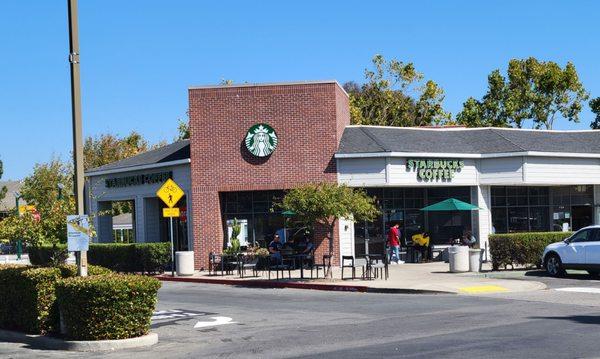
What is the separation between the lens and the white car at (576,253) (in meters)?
24.7

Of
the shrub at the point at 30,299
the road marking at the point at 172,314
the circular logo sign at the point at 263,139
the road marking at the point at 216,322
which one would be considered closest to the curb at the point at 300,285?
the circular logo sign at the point at 263,139

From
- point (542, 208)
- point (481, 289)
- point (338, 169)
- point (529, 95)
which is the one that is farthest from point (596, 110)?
point (481, 289)

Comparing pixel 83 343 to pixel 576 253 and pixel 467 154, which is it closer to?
pixel 576 253

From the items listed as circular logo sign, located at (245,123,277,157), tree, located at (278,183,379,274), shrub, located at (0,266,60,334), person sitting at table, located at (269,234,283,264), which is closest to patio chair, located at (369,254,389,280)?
tree, located at (278,183,379,274)

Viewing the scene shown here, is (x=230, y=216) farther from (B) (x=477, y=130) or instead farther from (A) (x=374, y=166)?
(B) (x=477, y=130)

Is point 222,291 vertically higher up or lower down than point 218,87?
lower down

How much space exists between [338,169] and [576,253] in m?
9.21

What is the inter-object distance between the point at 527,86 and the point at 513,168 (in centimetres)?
3089

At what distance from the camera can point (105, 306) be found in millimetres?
13242

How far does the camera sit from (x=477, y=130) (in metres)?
35.5

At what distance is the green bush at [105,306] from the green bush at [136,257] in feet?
55.4

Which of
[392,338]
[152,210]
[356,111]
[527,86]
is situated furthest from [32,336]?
[527,86]

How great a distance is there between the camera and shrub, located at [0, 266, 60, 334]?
14.4 meters

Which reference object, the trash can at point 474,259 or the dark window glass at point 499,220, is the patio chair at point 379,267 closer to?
the trash can at point 474,259
